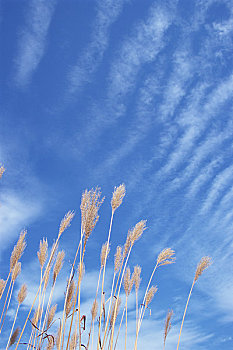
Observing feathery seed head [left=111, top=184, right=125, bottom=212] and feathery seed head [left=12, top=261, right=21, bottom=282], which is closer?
feathery seed head [left=111, top=184, right=125, bottom=212]

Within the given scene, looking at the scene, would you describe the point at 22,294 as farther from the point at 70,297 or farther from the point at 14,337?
the point at 70,297

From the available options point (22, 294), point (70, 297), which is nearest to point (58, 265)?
point (70, 297)

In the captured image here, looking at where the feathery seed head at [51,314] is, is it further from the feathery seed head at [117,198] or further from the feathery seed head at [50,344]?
the feathery seed head at [117,198]

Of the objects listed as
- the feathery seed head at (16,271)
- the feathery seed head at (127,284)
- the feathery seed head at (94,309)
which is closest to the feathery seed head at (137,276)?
the feathery seed head at (127,284)

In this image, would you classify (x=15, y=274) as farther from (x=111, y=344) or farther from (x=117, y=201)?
(x=117, y=201)

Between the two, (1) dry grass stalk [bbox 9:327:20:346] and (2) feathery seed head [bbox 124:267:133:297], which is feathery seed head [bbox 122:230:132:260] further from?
(1) dry grass stalk [bbox 9:327:20:346]

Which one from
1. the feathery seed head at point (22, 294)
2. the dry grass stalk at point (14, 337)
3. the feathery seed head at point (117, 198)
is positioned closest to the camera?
the feathery seed head at point (117, 198)

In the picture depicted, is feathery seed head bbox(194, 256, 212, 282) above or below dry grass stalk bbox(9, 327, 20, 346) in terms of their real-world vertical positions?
above

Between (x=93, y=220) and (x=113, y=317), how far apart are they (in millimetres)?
1475

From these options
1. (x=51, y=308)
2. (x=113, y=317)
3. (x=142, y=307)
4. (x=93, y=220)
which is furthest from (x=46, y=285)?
(x=93, y=220)

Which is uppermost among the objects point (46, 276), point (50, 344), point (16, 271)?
point (16, 271)

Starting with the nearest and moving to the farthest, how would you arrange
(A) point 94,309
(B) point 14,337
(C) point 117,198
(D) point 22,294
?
(C) point 117,198
(B) point 14,337
(A) point 94,309
(D) point 22,294

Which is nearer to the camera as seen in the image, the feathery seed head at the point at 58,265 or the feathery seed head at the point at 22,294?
the feathery seed head at the point at 58,265

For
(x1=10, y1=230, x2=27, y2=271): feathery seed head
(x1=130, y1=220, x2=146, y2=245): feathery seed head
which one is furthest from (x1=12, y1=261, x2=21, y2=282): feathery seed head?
(x1=130, y1=220, x2=146, y2=245): feathery seed head
